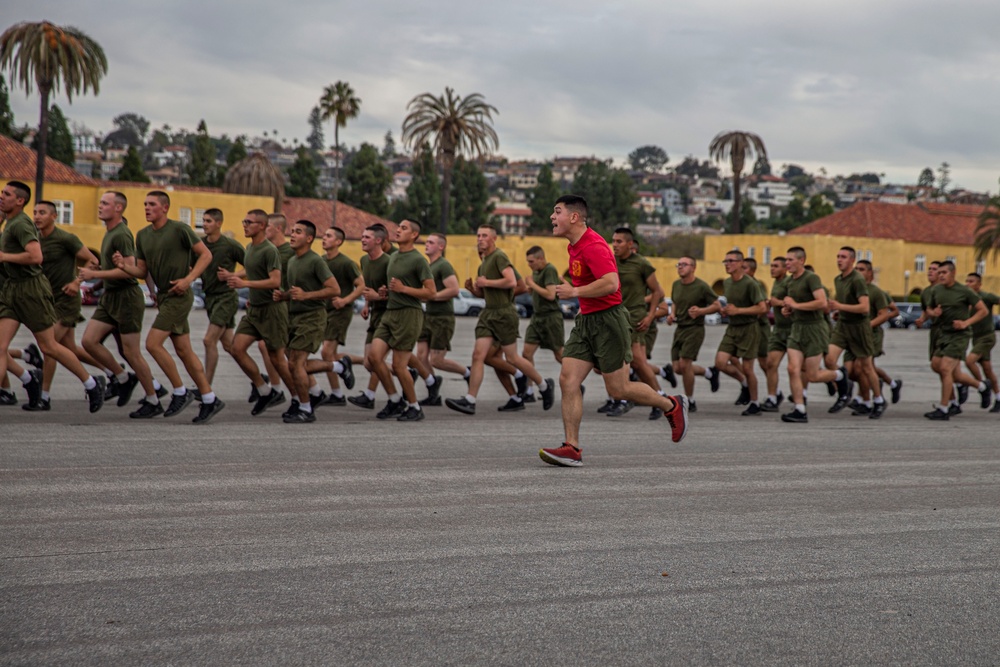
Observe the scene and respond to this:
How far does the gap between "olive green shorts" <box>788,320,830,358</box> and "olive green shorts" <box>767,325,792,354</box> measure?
0.65 m

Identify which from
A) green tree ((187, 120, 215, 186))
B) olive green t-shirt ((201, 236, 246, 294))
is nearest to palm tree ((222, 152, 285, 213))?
green tree ((187, 120, 215, 186))

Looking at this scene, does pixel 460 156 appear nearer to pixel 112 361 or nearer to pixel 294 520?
pixel 112 361

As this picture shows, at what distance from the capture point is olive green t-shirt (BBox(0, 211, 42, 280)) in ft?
34.6

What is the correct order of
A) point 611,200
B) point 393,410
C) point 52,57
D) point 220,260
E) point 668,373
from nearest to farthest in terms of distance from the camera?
point 393,410 → point 220,260 → point 668,373 → point 52,57 → point 611,200

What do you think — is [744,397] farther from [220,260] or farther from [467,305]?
[467,305]

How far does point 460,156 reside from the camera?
63.2 meters


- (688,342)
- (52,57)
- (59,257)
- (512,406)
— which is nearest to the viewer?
(59,257)

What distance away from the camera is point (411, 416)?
1159 centimetres

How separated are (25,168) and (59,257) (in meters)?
57.0

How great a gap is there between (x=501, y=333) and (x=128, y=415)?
3973 millimetres

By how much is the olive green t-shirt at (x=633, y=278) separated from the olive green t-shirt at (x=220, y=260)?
410cm

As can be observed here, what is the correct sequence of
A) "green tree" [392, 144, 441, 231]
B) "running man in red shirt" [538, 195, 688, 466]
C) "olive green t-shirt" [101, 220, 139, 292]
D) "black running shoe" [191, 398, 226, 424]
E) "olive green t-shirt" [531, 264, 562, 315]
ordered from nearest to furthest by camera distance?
"running man in red shirt" [538, 195, 688, 466]
"black running shoe" [191, 398, 226, 424]
"olive green t-shirt" [101, 220, 139, 292]
"olive green t-shirt" [531, 264, 562, 315]
"green tree" [392, 144, 441, 231]

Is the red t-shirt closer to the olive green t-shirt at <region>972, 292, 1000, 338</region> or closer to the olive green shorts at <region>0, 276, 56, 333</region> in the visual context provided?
the olive green shorts at <region>0, 276, 56, 333</region>

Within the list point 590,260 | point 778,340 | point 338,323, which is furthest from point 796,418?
point 338,323
